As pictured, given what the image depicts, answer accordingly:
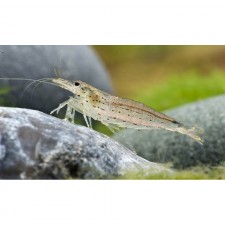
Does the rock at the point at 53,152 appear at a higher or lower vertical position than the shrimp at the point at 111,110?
lower

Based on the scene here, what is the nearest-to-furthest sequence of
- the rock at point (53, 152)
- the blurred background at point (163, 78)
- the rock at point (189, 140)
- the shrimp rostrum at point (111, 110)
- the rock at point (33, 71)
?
the rock at point (53, 152), the shrimp rostrum at point (111, 110), the rock at point (33, 71), the rock at point (189, 140), the blurred background at point (163, 78)

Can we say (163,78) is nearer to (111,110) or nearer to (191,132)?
(191,132)

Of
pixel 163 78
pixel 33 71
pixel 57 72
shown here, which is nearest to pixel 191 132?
pixel 57 72

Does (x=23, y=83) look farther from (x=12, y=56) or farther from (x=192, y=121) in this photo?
(x=192, y=121)

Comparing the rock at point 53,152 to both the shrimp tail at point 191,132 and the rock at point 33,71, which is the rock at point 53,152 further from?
the shrimp tail at point 191,132

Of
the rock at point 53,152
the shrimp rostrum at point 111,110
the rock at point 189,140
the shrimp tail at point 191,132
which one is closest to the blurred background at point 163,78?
the rock at point 189,140

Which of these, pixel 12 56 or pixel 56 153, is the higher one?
pixel 12 56
